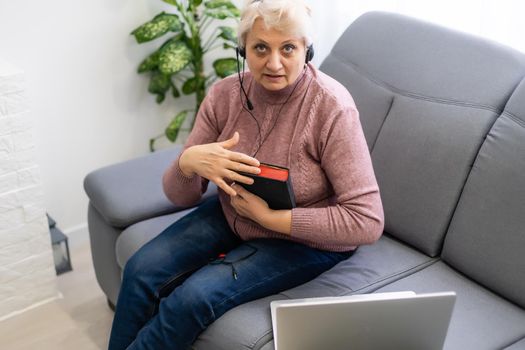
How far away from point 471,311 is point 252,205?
0.58 metres

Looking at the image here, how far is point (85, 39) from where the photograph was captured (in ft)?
8.16

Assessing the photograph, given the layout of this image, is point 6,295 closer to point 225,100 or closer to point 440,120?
point 225,100

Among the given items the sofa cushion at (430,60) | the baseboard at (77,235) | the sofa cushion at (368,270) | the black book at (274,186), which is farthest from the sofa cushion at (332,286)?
the baseboard at (77,235)

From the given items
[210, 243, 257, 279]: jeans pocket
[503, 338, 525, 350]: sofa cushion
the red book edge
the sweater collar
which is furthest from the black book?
[503, 338, 525, 350]: sofa cushion

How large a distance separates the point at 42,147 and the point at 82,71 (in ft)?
1.02

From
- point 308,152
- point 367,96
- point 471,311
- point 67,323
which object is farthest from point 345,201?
point 67,323

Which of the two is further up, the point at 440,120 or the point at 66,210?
A: the point at 440,120

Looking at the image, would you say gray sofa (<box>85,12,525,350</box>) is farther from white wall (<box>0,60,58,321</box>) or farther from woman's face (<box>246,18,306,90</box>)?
woman's face (<box>246,18,306,90</box>)

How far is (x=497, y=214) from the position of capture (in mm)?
1703

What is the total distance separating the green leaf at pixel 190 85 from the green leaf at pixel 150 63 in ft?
0.53

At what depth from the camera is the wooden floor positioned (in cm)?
215

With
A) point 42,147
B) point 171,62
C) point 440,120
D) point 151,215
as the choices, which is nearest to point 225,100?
point 151,215

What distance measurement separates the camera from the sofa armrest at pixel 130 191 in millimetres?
2018

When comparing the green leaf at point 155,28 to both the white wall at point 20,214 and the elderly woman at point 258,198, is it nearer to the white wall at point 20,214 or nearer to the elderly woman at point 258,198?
the white wall at point 20,214
